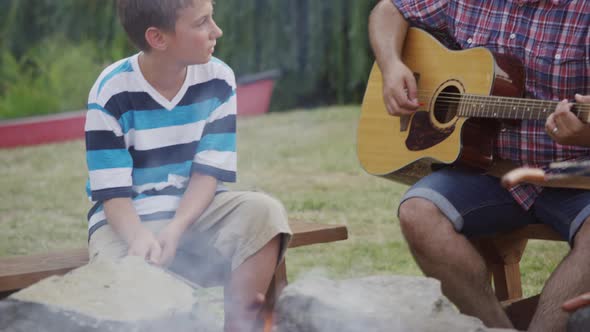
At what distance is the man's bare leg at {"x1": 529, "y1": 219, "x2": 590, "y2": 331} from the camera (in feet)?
8.28

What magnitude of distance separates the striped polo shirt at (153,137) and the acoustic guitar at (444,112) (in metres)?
0.60

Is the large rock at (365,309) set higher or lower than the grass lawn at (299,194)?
higher

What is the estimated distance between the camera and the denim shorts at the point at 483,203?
283 centimetres

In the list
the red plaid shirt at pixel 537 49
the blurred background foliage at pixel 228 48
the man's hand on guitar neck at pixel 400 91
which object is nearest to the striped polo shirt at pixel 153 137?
the man's hand on guitar neck at pixel 400 91

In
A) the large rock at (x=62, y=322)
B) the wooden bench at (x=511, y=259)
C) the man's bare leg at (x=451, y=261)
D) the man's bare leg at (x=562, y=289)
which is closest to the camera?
the large rock at (x=62, y=322)

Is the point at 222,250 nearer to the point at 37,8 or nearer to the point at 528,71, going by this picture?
the point at 528,71

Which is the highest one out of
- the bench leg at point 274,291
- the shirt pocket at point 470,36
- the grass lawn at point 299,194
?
the shirt pocket at point 470,36

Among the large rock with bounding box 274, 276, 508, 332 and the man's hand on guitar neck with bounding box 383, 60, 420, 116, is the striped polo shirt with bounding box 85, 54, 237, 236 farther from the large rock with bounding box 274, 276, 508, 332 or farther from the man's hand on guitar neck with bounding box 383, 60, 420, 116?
the large rock with bounding box 274, 276, 508, 332

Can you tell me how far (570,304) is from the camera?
2.22 m

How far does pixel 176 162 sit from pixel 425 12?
1.06 m

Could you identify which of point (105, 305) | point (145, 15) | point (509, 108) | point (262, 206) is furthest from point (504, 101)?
point (105, 305)

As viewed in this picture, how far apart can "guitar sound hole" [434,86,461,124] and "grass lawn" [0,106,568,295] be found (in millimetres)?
718

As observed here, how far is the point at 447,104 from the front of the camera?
3.18 meters

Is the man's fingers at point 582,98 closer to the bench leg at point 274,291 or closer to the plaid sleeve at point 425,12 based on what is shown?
the plaid sleeve at point 425,12
